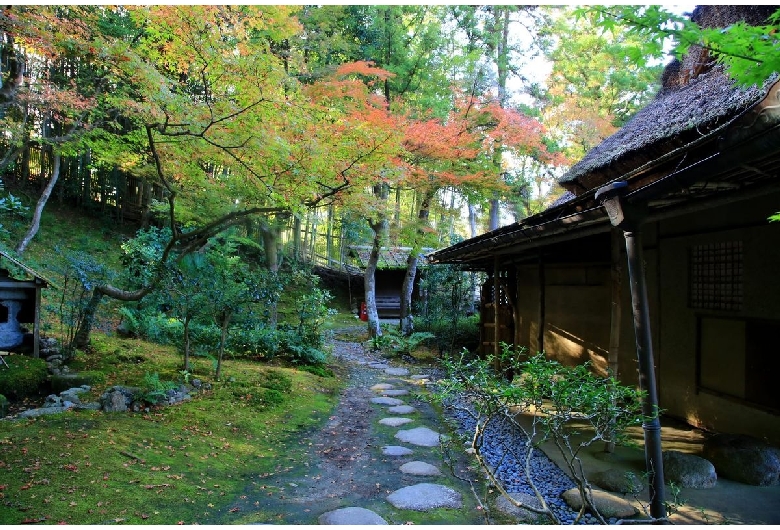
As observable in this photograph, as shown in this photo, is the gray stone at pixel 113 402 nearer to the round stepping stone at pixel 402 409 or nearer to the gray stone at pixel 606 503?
the round stepping stone at pixel 402 409

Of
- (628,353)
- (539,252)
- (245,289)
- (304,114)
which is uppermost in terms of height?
(304,114)

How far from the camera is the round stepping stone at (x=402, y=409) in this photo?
7.40m

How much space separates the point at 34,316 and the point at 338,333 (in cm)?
1060

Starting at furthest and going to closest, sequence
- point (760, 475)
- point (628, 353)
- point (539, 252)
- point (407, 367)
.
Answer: point (407, 367) < point (539, 252) < point (628, 353) < point (760, 475)

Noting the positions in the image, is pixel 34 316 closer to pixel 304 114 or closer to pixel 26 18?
pixel 26 18

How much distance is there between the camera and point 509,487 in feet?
14.0

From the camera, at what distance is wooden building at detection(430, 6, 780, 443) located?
3498 mm

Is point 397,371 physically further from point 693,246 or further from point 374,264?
point 693,246

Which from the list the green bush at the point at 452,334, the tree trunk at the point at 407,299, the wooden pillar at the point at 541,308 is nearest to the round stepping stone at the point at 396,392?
the wooden pillar at the point at 541,308

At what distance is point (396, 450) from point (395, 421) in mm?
1308

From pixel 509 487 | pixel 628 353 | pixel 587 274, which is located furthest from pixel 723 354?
pixel 509 487

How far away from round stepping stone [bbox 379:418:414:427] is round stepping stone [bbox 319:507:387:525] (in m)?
2.92

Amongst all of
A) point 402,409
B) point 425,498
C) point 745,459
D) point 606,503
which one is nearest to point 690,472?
point 745,459

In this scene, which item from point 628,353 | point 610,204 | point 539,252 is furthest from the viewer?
point 539,252
